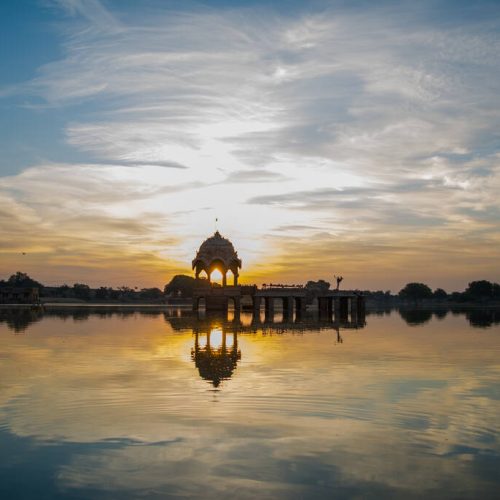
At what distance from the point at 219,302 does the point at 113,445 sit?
221 feet

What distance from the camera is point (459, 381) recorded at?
19562 millimetres

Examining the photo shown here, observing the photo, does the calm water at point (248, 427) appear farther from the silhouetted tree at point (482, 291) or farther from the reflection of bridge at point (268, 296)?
the silhouetted tree at point (482, 291)

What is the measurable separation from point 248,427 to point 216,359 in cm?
1152

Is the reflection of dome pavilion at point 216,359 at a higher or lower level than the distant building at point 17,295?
lower

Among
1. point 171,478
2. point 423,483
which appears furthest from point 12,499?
point 423,483

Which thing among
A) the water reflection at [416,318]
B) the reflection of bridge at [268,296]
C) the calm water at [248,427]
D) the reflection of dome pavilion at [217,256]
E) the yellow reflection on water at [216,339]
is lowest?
the calm water at [248,427]

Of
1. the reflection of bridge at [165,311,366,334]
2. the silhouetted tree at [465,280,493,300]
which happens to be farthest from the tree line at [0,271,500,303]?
the reflection of bridge at [165,311,366,334]

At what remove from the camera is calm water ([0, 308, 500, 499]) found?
9773mm

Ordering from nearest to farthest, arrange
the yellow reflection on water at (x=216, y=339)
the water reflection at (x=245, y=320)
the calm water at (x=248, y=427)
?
1. the calm water at (x=248, y=427)
2. the yellow reflection on water at (x=216, y=339)
3. the water reflection at (x=245, y=320)

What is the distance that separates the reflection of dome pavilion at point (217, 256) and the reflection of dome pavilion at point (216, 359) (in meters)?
48.6

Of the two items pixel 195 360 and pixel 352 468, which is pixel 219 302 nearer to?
pixel 195 360

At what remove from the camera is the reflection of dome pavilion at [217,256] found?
8238 cm

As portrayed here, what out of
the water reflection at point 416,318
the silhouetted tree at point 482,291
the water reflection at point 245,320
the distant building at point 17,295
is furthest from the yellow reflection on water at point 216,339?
the silhouetted tree at point 482,291

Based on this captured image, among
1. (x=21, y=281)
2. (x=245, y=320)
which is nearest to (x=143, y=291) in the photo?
(x=21, y=281)
